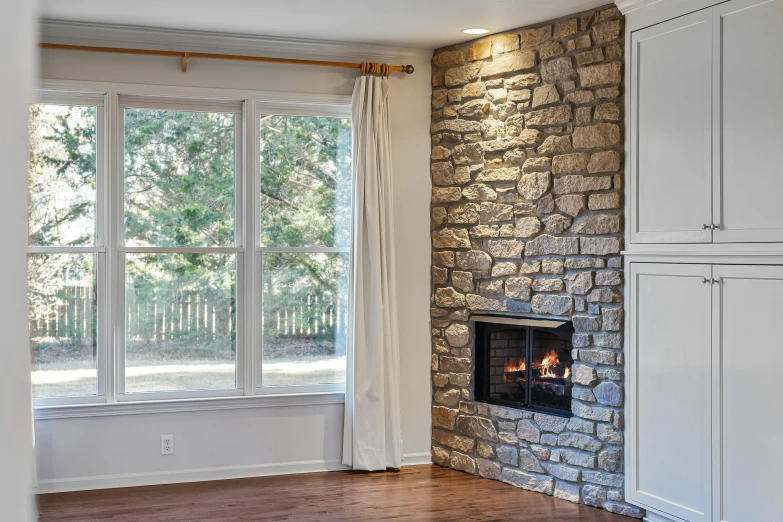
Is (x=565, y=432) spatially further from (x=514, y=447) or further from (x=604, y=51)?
(x=604, y=51)

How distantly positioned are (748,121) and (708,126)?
0.69 feet

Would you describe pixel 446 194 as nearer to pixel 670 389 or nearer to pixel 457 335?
pixel 457 335

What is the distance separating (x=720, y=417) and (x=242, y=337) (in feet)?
9.15

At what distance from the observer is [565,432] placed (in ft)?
14.6

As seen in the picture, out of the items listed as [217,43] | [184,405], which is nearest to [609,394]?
[184,405]

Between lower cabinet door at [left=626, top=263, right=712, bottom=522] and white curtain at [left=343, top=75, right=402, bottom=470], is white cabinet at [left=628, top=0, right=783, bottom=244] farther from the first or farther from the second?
white curtain at [left=343, top=75, right=402, bottom=470]

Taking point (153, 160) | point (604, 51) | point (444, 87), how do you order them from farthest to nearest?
point (444, 87)
point (153, 160)
point (604, 51)

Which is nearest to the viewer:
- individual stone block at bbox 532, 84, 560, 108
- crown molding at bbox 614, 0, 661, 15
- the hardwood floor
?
crown molding at bbox 614, 0, 661, 15

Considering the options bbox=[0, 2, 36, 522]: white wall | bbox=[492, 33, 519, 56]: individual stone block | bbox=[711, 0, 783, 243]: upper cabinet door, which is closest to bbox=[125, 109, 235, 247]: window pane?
bbox=[492, 33, 519, 56]: individual stone block

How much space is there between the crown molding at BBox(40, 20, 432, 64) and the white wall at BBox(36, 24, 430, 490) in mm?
68

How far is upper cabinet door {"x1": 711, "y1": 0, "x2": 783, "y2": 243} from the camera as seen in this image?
333 centimetres

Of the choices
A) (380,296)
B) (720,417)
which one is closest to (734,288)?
(720,417)

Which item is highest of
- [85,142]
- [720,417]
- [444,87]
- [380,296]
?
[444,87]

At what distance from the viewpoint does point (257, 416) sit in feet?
16.2
